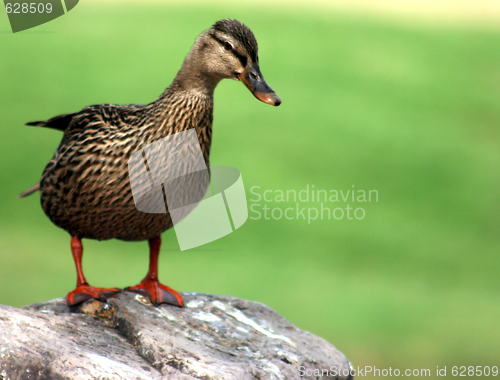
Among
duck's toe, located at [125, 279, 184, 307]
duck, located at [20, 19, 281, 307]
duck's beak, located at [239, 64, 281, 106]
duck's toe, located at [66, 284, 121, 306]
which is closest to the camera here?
duck's beak, located at [239, 64, 281, 106]

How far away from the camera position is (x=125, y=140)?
334 cm

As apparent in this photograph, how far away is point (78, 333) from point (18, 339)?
0.39 metres

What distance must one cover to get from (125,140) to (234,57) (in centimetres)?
83

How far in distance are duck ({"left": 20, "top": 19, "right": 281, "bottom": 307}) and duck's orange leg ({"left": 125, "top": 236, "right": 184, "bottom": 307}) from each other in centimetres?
24

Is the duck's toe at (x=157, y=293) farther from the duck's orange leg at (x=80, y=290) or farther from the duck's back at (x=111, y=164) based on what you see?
the duck's back at (x=111, y=164)

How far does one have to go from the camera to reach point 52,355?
2.63m

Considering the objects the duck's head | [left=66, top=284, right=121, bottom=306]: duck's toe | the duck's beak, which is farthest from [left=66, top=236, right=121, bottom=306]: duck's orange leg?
the duck's beak

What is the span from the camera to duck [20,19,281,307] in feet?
10.6

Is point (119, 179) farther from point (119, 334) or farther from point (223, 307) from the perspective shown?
point (223, 307)

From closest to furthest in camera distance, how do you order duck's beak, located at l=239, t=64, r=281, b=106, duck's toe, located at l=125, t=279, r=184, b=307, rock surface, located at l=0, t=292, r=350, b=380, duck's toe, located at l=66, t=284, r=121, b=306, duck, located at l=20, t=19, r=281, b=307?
rock surface, located at l=0, t=292, r=350, b=380, duck's beak, located at l=239, t=64, r=281, b=106, duck, located at l=20, t=19, r=281, b=307, duck's toe, located at l=66, t=284, r=121, b=306, duck's toe, located at l=125, t=279, r=184, b=307

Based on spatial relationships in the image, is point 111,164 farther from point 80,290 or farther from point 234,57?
point 234,57

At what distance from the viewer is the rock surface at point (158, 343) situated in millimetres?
2631

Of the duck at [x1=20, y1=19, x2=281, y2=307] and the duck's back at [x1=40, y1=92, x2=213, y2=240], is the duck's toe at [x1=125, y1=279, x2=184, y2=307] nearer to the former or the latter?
the duck at [x1=20, y1=19, x2=281, y2=307]

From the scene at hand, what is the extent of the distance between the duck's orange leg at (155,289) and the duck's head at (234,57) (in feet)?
4.49
